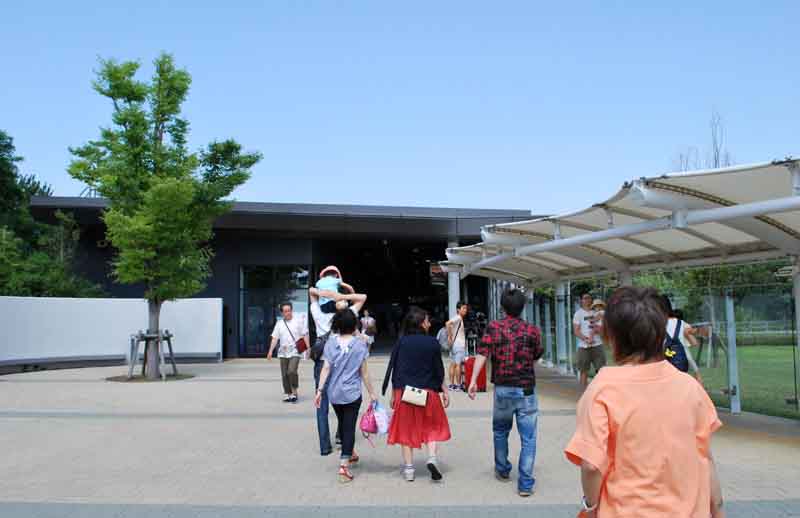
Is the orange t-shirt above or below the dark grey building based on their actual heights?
below

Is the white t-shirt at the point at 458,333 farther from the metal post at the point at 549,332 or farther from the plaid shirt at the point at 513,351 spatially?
the plaid shirt at the point at 513,351

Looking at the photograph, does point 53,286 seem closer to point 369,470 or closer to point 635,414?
point 369,470

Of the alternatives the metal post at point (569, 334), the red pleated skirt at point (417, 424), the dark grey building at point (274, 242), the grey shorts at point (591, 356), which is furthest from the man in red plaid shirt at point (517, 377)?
the dark grey building at point (274, 242)

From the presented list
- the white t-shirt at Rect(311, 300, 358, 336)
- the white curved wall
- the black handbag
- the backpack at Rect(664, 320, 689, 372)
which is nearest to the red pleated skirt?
the black handbag

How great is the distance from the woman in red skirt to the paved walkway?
34 cm

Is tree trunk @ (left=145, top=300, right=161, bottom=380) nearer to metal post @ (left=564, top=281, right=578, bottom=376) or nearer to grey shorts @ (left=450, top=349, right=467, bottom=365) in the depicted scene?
grey shorts @ (left=450, top=349, right=467, bottom=365)

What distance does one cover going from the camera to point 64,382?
53.4 feet

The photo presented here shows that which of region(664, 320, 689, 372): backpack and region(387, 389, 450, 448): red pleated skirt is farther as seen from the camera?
region(664, 320, 689, 372): backpack

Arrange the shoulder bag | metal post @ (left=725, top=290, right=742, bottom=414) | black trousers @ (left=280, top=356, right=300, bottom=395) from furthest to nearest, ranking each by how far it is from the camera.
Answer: black trousers @ (left=280, top=356, right=300, bottom=395)
metal post @ (left=725, top=290, right=742, bottom=414)
the shoulder bag

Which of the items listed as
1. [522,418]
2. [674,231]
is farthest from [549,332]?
[522,418]

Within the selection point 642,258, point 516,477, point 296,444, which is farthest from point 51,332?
point 516,477

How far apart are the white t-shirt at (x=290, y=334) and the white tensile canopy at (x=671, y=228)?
339 centimetres

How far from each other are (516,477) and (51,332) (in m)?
17.4

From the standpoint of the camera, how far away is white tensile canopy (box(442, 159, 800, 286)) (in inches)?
269
